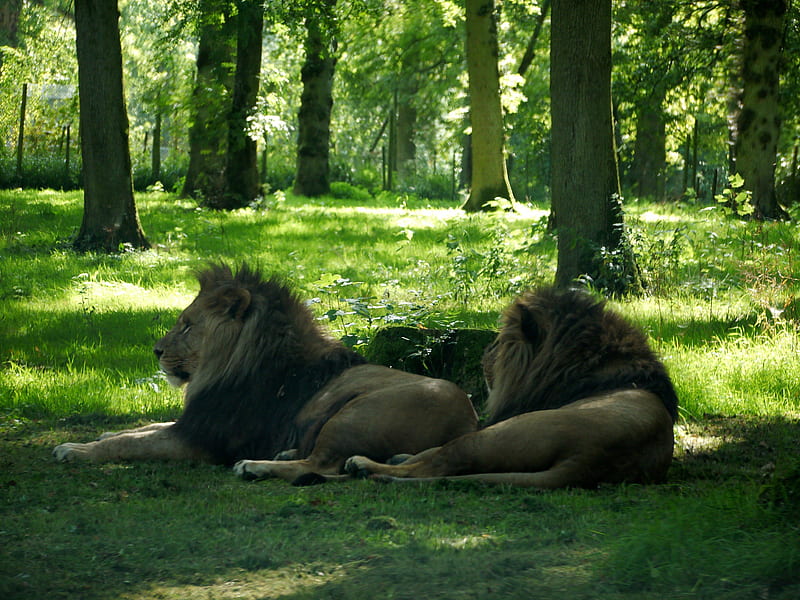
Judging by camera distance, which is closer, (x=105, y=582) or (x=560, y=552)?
(x=105, y=582)

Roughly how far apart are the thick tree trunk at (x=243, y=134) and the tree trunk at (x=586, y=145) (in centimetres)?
1069

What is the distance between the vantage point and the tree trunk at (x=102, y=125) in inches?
587

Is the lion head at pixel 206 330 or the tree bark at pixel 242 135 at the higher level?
the tree bark at pixel 242 135

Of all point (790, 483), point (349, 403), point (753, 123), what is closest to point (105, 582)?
point (349, 403)

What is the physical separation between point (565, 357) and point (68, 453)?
3.26 meters

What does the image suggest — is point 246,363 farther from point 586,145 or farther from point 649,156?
point 649,156

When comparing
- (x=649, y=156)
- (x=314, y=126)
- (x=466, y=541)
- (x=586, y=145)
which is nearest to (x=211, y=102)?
(x=314, y=126)

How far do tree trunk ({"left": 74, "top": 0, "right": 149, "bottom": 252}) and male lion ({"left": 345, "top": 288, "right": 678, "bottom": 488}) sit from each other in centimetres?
1029

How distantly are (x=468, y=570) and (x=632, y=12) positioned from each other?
76.5ft

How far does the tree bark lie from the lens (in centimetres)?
2064

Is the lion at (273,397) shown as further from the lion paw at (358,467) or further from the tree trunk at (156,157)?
the tree trunk at (156,157)

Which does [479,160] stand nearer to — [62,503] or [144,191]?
[144,191]

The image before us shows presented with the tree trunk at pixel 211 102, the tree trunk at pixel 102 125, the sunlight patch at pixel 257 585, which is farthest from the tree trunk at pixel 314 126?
the sunlight patch at pixel 257 585

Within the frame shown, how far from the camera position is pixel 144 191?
2923cm
